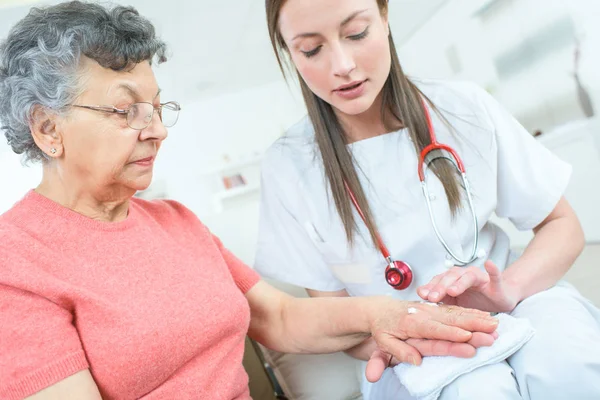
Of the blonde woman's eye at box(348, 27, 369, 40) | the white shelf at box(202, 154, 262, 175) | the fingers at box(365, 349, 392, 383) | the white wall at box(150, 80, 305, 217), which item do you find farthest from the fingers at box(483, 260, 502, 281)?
the white shelf at box(202, 154, 262, 175)

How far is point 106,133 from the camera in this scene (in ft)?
3.24

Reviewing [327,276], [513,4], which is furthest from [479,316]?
[513,4]

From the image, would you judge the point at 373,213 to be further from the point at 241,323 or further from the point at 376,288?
the point at 241,323

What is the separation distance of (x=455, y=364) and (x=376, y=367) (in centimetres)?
16

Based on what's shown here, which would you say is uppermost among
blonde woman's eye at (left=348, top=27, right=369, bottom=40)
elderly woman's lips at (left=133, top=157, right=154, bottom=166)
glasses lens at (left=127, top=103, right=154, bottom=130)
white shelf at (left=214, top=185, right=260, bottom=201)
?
blonde woman's eye at (left=348, top=27, right=369, bottom=40)

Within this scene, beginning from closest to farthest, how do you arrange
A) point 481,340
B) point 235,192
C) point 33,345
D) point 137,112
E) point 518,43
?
point 33,345 < point 481,340 < point 137,112 < point 518,43 < point 235,192

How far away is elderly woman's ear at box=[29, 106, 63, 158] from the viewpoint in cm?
99

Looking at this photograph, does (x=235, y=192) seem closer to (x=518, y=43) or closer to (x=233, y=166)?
(x=233, y=166)

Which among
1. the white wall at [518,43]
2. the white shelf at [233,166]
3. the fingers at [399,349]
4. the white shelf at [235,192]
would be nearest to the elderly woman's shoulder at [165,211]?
the fingers at [399,349]

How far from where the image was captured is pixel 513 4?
13.6ft

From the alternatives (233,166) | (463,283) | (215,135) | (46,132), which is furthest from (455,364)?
(215,135)

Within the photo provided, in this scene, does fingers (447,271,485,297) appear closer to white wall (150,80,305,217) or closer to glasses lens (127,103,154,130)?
glasses lens (127,103,154,130)

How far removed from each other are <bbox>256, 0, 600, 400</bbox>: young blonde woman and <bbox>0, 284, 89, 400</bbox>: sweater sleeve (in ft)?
1.92

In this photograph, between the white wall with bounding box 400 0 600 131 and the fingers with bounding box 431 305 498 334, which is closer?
the fingers with bounding box 431 305 498 334
